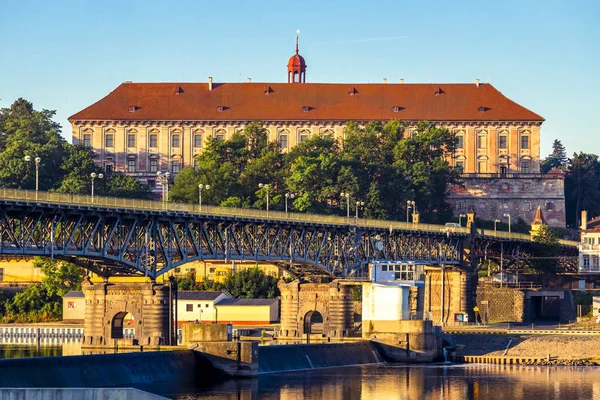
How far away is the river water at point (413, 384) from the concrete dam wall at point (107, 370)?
1455 millimetres

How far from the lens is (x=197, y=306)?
147m

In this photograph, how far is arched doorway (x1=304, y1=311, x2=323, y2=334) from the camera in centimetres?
12800

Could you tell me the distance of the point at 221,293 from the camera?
149875mm

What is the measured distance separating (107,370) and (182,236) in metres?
30.0

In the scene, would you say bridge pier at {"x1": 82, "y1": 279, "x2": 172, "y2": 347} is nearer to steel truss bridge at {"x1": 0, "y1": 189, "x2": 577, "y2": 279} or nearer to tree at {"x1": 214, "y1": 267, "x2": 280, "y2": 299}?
steel truss bridge at {"x1": 0, "y1": 189, "x2": 577, "y2": 279}

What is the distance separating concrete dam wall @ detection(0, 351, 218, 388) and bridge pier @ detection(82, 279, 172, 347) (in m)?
13.2

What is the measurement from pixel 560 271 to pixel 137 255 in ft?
272

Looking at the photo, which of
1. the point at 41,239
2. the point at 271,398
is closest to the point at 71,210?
the point at 41,239

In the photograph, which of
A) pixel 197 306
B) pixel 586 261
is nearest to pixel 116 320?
pixel 197 306

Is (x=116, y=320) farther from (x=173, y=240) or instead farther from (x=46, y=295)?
(x=46, y=295)

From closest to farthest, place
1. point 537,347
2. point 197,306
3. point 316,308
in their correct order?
point 537,347, point 316,308, point 197,306

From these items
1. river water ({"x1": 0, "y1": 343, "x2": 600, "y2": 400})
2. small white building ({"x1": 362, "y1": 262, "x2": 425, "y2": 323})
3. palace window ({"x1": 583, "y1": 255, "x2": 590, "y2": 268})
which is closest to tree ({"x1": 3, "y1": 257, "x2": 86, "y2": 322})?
river water ({"x1": 0, "y1": 343, "x2": 600, "y2": 400})

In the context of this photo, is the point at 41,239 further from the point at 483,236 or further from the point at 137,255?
the point at 483,236

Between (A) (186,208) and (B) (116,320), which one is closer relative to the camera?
(B) (116,320)
